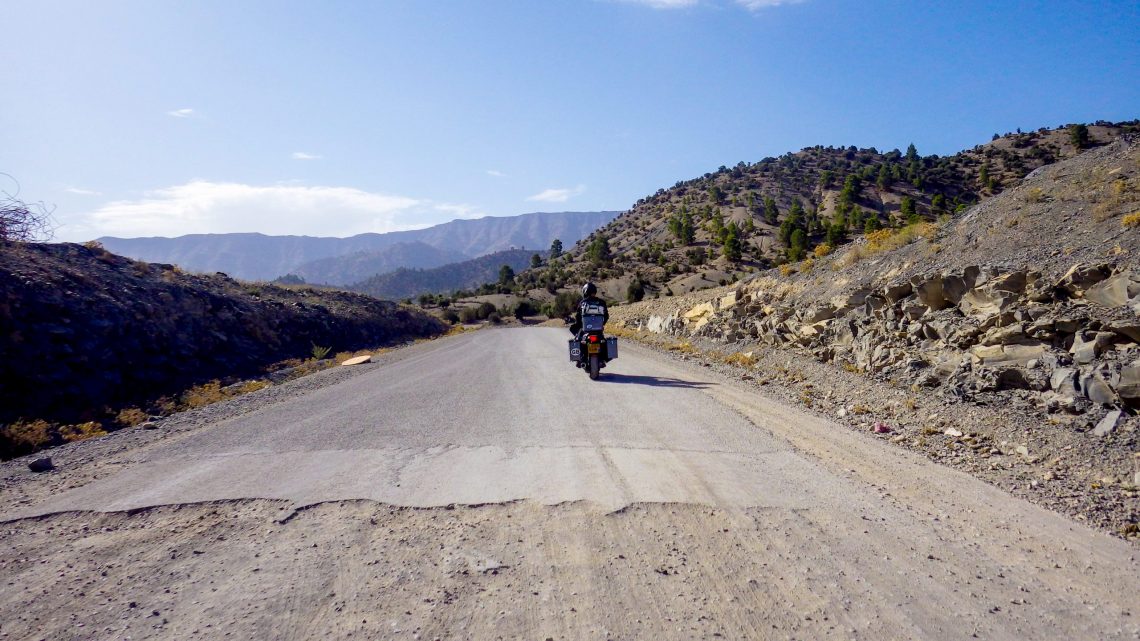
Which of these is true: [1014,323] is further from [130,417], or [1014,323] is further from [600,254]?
[600,254]

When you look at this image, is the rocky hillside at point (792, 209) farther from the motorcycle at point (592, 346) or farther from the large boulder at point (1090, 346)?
the large boulder at point (1090, 346)

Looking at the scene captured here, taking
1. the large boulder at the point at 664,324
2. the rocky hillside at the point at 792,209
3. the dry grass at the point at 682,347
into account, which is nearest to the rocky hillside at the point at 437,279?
the rocky hillside at the point at 792,209

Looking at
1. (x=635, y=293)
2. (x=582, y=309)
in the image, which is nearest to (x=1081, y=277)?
(x=582, y=309)

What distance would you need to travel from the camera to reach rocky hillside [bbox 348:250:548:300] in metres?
140

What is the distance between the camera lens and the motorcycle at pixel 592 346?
12.1 m

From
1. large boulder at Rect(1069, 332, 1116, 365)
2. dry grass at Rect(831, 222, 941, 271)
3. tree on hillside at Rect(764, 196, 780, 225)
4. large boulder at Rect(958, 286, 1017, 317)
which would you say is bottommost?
large boulder at Rect(1069, 332, 1116, 365)

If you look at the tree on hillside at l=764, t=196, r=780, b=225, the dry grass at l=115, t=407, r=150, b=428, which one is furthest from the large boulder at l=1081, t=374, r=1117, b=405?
the tree on hillside at l=764, t=196, r=780, b=225

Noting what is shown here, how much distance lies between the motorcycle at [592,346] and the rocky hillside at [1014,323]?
3.97 meters

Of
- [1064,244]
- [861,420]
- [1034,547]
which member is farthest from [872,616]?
[1064,244]

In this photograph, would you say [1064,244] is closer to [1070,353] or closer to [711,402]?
[1070,353]

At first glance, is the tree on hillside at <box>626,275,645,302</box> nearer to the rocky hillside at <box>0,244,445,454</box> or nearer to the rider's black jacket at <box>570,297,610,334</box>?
the rocky hillside at <box>0,244,445,454</box>

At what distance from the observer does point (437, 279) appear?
523 feet

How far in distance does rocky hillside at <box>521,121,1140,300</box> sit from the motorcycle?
35.7 metres

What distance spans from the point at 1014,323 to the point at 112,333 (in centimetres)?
1796
